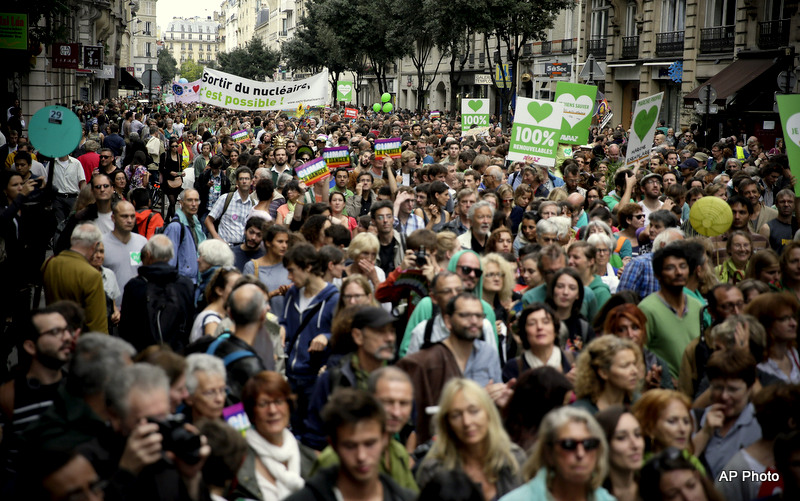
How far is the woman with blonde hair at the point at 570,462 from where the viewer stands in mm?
3756

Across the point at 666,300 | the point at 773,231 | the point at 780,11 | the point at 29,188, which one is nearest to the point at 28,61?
the point at 29,188

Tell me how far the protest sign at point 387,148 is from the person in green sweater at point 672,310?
724 cm

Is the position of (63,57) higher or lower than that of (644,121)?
higher

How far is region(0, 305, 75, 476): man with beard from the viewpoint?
4.60 meters

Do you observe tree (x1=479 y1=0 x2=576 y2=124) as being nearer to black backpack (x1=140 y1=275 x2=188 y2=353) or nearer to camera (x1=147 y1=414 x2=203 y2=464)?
black backpack (x1=140 y1=275 x2=188 y2=353)

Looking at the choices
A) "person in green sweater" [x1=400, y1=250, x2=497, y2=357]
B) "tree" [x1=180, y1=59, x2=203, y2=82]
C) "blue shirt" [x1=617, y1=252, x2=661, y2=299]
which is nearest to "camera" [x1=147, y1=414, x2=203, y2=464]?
"person in green sweater" [x1=400, y1=250, x2=497, y2=357]

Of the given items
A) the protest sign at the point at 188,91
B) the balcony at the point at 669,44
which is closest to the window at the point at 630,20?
the balcony at the point at 669,44

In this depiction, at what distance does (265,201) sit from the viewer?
1016 cm

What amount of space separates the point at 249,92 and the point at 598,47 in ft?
85.2

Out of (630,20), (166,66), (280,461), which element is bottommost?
(280,461)

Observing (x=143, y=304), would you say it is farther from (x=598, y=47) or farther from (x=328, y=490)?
(x=598, y=47)

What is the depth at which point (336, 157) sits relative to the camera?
1184cm

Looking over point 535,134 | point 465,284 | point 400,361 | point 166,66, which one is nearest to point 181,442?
point 400,361

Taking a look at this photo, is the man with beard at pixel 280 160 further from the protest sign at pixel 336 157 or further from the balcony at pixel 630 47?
the balcony at pixel 630 47
